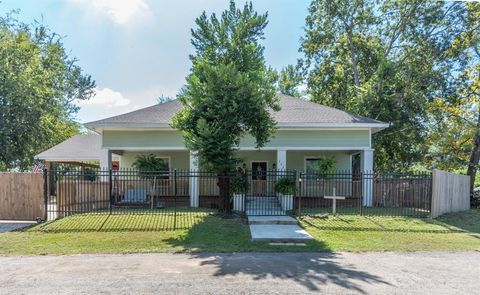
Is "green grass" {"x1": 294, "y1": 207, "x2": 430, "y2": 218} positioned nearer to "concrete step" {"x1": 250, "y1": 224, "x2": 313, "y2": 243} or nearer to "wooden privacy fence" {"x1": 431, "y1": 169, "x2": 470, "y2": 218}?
"wooden privacy fence" {"x1": 431, "y1": 169, "x2": 470, "y2": 218}

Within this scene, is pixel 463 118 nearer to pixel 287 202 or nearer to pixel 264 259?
pixel 287 202

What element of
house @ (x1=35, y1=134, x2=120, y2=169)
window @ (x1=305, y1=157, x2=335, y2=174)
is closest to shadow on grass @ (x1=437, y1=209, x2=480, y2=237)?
window @ (x1=305, y1=157, x2=335, y2=174)

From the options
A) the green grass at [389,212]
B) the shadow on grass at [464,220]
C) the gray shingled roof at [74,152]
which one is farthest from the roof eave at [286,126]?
the gray shingled roof at [74,152]

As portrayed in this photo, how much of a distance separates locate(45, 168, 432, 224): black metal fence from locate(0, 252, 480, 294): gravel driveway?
437 centimetres

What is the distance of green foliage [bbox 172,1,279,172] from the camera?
1119 centimetres

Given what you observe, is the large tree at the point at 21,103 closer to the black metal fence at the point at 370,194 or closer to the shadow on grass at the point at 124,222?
the shadow on grass at the point at 124,222

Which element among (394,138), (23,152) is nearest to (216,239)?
(23,152)

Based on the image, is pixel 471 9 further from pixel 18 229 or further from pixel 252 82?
pixel 18 229

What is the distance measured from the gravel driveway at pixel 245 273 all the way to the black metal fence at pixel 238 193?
14.3ft

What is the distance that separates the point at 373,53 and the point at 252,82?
56.3ft

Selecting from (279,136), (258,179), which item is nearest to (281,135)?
(279,136)

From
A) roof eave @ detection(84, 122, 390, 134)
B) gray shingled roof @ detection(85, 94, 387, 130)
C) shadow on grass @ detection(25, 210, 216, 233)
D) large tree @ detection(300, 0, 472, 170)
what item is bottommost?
shadow on grass @ detection(25, 210, 216, 233)

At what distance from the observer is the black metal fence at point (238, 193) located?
1220 centimetres

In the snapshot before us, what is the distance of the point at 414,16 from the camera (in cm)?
2259
